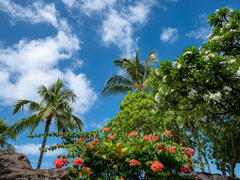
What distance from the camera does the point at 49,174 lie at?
18.6 feet

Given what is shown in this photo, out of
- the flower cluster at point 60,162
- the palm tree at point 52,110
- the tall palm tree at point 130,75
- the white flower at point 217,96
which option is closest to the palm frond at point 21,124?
the palm tree at point 52,110

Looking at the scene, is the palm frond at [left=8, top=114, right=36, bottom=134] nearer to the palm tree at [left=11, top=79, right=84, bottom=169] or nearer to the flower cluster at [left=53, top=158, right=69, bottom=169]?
the palm tree at [left=11, top=79, right=84, bottom=169]

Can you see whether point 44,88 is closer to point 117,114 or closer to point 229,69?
point 117,114

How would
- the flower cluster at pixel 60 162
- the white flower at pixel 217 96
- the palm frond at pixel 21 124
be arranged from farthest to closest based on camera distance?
the palm frond at pixel 21 124 → the flower cluster at pixel 60 162 → the white flower at pixel 217 96

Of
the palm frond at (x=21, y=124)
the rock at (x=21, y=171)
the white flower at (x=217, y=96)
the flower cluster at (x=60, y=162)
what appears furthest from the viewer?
the palm frond at (x=21, y=124)

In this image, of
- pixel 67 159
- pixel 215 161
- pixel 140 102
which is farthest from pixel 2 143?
pixel 215 161

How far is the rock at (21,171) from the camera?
5309 millimetres

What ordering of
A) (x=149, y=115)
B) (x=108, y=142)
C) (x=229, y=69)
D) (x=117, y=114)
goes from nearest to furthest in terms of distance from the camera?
(x=229, y=69)
(x=108, y=142)
(x=149, y=115)
(x=117, y=114)

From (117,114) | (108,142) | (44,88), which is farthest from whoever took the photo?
(44,88)

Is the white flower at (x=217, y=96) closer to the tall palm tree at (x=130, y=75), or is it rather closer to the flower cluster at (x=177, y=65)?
the flower cluster at (x=177, y=65)

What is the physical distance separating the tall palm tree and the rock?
33.6 feet

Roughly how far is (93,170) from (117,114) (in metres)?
5.74

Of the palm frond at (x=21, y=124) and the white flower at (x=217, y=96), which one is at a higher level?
the palm frond at (x=21, y=124)

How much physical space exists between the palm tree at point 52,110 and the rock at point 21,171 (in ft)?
26.1
